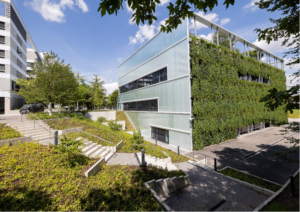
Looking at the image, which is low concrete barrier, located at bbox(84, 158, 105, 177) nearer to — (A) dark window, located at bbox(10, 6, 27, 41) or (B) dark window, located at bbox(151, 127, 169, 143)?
(B) dark window, located at bbox(151, 127, 169, 143)

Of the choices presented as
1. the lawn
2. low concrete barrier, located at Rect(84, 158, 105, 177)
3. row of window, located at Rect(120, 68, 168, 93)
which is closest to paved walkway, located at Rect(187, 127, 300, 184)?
the lawn

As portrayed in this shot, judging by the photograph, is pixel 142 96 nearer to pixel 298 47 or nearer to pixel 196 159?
pixel 196 159

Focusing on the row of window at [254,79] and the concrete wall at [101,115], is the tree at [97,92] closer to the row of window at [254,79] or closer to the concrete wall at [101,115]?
the concrete wall at [101,115]

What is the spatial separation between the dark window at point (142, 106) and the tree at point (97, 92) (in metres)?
8.39

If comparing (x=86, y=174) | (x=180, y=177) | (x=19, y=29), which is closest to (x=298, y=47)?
(x=180, y=177)

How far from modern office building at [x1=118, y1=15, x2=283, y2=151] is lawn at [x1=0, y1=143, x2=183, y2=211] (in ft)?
31.5

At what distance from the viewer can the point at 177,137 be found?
1669 cm

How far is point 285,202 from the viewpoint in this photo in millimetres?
5223

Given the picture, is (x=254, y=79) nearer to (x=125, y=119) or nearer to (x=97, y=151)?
(x=125, y=119)

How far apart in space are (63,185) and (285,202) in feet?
30.0

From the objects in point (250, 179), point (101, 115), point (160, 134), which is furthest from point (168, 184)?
point (101, 115)

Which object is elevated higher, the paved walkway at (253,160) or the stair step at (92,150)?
the stair step at (92,150)

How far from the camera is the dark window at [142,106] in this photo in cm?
2141

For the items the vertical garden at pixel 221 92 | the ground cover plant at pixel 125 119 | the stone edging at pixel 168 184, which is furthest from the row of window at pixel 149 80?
the stone edging at pixel 168 184
